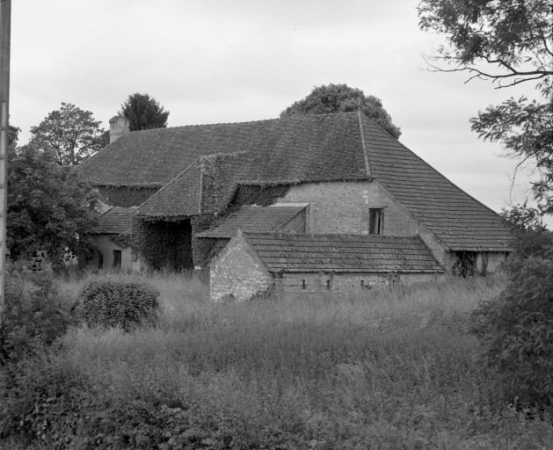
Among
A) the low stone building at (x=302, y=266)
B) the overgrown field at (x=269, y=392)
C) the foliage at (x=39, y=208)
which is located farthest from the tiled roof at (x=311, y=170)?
the overgrown field at (x=269, y=392)

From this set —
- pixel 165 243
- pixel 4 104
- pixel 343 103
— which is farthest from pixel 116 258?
pixel 4 104

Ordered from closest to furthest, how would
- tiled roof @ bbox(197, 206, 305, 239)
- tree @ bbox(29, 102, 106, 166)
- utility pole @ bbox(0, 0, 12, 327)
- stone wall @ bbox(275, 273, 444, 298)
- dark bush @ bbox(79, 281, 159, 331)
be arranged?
utility pole @ bbox(0, 0, 12, 327), dark bush @ bbox(79, 281, 159, 331), stone wall @ bbox(275, 273, 444, 298), tiled roof @ bbox(197, 206, 305, 239), tree @ bbox(29, 102, 106, 166)

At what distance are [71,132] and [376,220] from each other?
143 feet

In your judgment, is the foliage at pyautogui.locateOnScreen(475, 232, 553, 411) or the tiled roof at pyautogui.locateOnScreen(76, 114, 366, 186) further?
the tiled roof at pyautogui.locateOnScreen(76, 114, 366, 186)

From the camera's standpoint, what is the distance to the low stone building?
24672 millimetres

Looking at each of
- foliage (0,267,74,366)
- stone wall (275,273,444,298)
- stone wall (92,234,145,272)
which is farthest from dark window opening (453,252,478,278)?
foliage (0,267,74,366)

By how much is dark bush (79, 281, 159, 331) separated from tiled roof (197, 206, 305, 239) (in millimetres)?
13518

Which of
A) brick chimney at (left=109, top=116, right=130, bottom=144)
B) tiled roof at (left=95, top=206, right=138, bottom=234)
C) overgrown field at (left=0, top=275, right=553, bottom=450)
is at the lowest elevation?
overgrown field at (left=0, top=275, right=553, bottom=450)

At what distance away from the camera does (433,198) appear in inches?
1383

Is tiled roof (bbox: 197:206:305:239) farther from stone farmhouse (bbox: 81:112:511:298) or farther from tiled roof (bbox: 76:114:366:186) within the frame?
tiled roof (bbox: 76:114:366:186)

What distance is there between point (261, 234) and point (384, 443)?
17.6 meters

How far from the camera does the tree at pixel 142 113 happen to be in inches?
2822

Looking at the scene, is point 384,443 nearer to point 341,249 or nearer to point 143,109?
point 341,249

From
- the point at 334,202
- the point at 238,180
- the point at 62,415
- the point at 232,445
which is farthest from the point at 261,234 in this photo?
the point at 232,445
